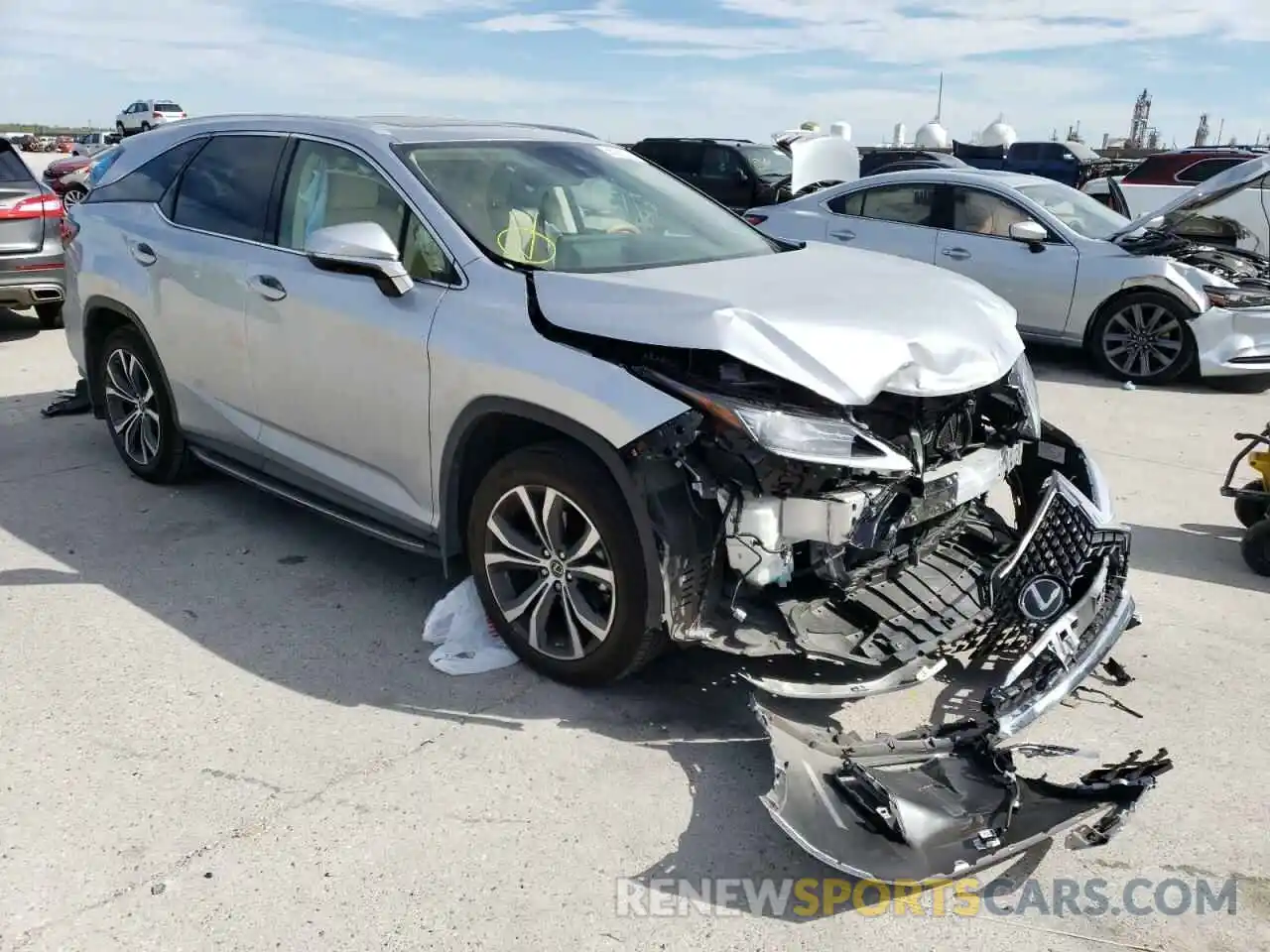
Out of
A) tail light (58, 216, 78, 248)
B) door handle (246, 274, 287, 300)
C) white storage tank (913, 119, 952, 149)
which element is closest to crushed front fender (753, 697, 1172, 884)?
door handle (246, 274, 287, 300)

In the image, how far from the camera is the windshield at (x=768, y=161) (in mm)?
15406

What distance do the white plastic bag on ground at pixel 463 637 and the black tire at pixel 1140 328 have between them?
6612 mm

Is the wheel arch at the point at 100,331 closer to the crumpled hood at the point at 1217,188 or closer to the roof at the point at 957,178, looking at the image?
the crumpled hood at the point at 1217,188

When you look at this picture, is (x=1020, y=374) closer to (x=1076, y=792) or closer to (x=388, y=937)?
(x=1076, y=792)

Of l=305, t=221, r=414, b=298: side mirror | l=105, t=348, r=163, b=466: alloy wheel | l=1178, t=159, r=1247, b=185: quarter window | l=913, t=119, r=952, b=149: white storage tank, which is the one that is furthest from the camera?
l=913, t=119, r=952, b=149: white storage tank

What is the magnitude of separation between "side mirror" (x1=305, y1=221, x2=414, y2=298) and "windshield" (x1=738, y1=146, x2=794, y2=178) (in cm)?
1235

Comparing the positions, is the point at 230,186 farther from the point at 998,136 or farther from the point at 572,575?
the point at 998,136

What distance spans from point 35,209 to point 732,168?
9.51 m

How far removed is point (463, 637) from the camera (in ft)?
12.9

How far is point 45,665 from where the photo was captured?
149 inches

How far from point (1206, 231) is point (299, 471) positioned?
9.06m

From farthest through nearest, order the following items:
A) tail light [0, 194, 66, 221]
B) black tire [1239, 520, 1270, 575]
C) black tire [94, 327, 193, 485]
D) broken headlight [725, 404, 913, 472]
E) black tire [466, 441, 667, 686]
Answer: tail light [0, 194, 66, 221], black tire [94, 327, 193, 485], black tire [1239, 520, 1270, 575], black tire [466, 441, 667, 686], broken headlight [725, 404, 913, 472]

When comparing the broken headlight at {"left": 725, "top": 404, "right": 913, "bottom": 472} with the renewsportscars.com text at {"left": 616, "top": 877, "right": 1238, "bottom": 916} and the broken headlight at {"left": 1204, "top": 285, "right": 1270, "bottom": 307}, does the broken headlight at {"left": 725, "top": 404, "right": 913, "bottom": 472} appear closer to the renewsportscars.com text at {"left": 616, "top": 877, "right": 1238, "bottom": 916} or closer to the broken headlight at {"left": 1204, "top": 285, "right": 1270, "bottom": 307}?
the renewsportscars.com text at {"left": 616, "top": 877, "right": 1238, "bottom": 916}

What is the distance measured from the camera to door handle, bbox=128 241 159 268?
5022mm
